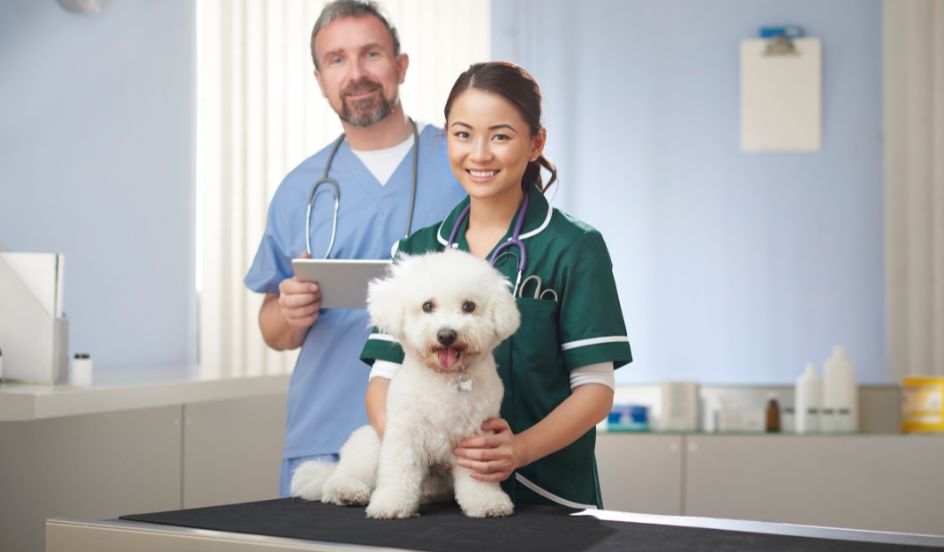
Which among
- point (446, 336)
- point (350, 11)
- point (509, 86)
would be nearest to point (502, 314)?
point (446, 336)

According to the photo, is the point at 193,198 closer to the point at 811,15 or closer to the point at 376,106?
the point at 376,106

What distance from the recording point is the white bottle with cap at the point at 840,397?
11.9ft

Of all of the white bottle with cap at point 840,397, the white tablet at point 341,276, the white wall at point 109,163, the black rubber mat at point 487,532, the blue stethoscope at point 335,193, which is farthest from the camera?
the white bottle with cap at point 840,397

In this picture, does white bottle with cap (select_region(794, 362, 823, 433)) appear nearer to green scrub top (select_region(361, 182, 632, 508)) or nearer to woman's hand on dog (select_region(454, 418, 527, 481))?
green scrub top (select_region(361, 182, 632, 508))

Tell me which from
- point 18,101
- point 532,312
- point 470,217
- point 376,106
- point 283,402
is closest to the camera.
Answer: point 532,312

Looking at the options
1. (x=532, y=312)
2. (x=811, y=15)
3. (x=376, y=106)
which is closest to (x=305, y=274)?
(x=376, y=106)

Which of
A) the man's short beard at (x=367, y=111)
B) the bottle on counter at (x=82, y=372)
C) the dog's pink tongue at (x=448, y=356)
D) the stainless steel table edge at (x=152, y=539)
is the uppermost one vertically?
the man's short beard at (x=367, y=111)

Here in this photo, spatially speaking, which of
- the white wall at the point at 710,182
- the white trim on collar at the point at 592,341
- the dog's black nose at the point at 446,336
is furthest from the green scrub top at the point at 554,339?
the white wall at the point at 710,182

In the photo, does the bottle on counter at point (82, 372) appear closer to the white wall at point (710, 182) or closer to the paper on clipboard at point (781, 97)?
the white wall at point (710, 182)

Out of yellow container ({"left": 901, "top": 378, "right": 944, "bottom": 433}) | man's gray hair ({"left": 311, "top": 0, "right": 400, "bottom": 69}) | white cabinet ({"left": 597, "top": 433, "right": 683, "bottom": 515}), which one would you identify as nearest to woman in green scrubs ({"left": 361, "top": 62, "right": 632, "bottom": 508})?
man's gray hair ({"left": 311, "top": 0, "right": 400, "bottom": 69})

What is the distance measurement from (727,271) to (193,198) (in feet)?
6.92

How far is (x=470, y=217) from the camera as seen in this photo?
1.63 metres

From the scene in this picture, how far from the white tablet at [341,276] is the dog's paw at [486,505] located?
22.6 inches

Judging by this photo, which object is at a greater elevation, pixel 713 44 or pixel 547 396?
pixel 713 44
